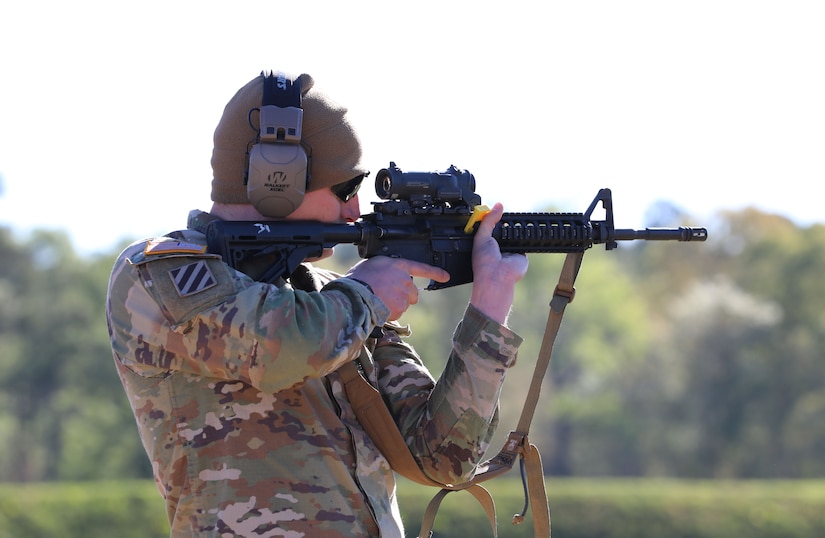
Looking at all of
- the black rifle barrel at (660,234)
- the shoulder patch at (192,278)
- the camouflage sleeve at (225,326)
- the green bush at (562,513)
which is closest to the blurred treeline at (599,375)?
the green bush at (562,513)

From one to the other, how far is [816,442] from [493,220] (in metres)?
47.6

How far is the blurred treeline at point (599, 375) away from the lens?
47719 millimetres

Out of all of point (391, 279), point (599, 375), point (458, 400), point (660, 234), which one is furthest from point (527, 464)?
point (599, 375)

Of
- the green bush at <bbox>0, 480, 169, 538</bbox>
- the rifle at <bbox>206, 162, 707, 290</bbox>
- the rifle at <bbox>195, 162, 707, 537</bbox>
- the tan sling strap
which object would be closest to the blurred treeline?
the green bush at <bbox>0, 480, 169, 538</bbox>

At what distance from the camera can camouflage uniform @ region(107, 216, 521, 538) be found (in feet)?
10.5

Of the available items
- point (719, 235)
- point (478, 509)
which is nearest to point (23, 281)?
point (719, 235)

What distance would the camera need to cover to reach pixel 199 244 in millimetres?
3395

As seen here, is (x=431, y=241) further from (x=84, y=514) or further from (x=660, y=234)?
(x=84, y=514)

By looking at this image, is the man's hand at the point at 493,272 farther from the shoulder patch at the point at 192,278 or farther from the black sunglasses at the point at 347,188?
the shoulder patch at the point at 192,278

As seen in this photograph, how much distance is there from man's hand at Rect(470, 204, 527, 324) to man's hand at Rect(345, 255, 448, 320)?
209 mm

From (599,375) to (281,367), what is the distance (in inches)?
2210

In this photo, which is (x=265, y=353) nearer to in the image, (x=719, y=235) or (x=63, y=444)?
(x=63, y=444)

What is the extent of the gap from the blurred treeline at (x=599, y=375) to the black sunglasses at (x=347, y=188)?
40.8 m

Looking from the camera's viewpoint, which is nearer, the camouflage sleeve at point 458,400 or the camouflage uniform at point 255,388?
the camouflage uniform at point 255,388
